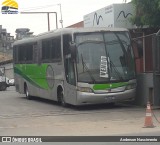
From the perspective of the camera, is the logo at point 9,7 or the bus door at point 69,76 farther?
the logo at point 9,7

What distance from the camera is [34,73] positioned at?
79.2 ft

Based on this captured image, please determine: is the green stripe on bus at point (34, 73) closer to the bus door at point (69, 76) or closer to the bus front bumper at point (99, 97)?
the bus door at point (69, 76)

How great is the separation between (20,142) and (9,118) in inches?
337

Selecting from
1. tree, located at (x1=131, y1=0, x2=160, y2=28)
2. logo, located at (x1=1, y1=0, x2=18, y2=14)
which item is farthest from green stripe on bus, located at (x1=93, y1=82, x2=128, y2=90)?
logo, located at (x1=1, y1=0, x2=18, y2=14)

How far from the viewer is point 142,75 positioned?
19.8 meters

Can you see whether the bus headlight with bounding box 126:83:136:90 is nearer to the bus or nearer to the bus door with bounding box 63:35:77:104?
the bus

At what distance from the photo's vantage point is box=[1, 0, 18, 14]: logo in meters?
44.6

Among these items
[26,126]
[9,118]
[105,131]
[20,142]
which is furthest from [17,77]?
[20,142]

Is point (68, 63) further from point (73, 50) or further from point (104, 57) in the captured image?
point (104, 57)

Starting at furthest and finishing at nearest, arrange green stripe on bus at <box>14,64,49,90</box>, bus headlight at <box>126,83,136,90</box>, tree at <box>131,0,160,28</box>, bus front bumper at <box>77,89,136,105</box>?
green stripe on bus at <box>14,64,49,90</box>
tree at <box>131,0,160,28</box>
bus headlight at <box>126,83,136,90</box>
bus front bumper at <box>77,89,136,105</box>

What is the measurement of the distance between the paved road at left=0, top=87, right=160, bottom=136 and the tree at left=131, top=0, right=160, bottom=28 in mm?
4237

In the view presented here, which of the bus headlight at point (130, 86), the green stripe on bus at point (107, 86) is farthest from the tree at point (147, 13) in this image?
the green stripe on bus at point (107, 86)

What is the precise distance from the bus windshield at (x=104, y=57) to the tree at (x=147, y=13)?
294 cm

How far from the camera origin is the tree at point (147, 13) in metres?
21.5
